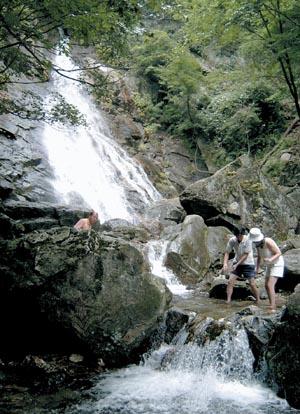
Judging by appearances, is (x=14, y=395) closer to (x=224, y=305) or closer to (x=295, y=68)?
(x=224, y=305)

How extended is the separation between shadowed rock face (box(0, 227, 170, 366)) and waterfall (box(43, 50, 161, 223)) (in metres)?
8.11

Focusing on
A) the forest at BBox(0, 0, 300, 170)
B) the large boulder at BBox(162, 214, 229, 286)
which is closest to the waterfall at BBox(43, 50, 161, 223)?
the forest at BBox(0, 0, 300, 170)

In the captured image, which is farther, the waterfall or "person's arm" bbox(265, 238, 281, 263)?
the waterfall

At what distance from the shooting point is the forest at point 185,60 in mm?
5801

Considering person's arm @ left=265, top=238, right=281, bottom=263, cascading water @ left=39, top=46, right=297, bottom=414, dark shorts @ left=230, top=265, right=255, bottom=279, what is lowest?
cascading water @ left=39, top=46, right=297, bottom=414

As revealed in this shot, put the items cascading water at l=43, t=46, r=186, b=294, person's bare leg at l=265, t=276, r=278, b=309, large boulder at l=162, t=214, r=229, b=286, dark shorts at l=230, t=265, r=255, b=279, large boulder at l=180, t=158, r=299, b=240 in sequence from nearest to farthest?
1. person's bare leg at l=265, t=276, r=278, b=309
2. dark shorts at l=230, t=265, r=255, b=279
3. large boulder at l=162, t=214, r=229, b=286
4. large boulder at l=180, t=158, r=299, b=240
5. cascading water at l=43, t=46, r=186, b=294

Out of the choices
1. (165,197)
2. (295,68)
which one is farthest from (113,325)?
(165,197)

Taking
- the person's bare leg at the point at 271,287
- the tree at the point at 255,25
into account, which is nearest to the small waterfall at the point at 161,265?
the person's bare leg at the point at 271,287

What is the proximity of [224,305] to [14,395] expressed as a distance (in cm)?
→ 470

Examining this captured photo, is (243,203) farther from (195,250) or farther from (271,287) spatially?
(271,287)

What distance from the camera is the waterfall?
641 inches

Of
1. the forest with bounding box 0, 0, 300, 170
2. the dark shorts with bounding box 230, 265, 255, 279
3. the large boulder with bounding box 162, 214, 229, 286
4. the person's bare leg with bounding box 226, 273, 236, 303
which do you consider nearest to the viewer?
the forest with bounding box 0, 0, 300, 170

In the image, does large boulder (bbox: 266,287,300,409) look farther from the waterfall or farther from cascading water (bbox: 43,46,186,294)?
the waterfall

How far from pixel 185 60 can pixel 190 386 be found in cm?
1917
